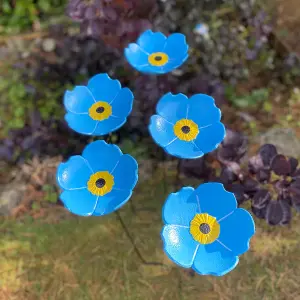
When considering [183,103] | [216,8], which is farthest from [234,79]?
[183,103]

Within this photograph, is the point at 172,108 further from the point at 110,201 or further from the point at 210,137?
the point at 110,201

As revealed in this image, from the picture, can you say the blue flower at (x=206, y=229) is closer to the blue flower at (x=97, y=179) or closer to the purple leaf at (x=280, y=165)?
the blue flower at (x=97, y=179)

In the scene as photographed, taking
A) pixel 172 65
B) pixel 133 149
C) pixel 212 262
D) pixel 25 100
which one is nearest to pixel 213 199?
pixel 212 262

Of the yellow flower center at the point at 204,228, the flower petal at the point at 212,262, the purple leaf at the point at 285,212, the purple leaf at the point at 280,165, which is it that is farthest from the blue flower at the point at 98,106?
the purple leaf at the point at 285,212

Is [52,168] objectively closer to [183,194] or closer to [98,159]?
[98,159]

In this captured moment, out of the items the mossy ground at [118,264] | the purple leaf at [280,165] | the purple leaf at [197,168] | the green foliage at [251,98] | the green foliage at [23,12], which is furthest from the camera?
the green foliage at [23,12]

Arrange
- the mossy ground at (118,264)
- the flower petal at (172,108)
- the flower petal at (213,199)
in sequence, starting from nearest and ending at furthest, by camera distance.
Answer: the flower petal at (213,199)
the flower petal at (172,108)
the mossy ground at (118,264)
